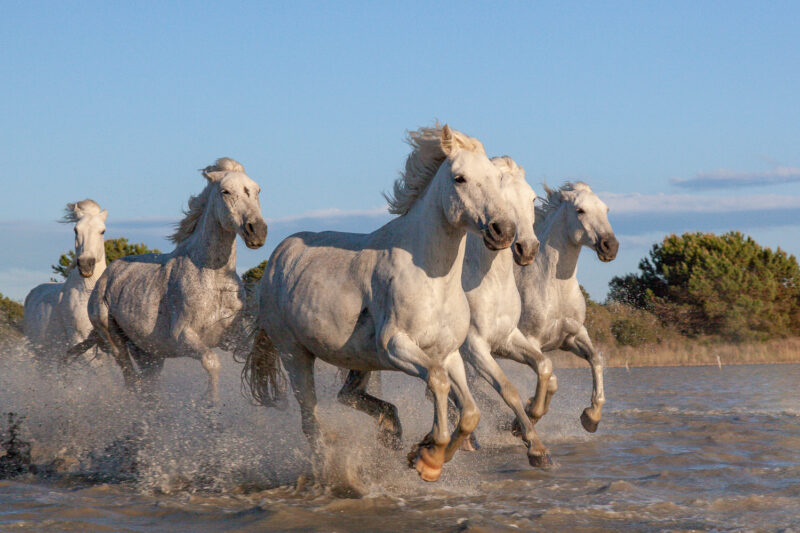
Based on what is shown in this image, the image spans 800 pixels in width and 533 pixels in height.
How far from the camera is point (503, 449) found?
8.72m

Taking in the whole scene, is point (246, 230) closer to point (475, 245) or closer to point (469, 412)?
point (475, 245)

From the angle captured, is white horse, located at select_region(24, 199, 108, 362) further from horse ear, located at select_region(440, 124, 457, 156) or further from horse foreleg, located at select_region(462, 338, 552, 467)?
horse ear, located at select_region(440, 124, 457, 156)

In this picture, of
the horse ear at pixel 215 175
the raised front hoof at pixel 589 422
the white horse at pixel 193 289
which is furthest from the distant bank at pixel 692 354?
the horse ear at pixel 215 175

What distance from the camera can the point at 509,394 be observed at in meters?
6.95

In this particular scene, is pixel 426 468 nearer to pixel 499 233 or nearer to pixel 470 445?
pixel 499 233

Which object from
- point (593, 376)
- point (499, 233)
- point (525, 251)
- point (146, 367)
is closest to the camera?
point (499, 233)

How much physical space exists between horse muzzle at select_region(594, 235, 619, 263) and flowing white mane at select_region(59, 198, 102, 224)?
5881mm

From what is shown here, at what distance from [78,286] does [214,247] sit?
156 inches

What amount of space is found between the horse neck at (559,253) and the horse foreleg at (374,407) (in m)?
2.67

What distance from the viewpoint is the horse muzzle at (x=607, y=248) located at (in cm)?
848

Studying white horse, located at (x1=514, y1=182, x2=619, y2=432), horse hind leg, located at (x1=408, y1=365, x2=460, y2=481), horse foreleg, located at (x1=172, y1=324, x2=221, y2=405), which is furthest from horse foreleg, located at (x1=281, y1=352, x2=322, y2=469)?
white horse, located at (x1=514, y1=182, x2=619, y2=432)

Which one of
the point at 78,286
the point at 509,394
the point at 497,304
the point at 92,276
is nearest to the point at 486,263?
the point at 497,304

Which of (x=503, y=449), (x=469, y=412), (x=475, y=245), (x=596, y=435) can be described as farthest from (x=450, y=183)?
(x=596, y=435)

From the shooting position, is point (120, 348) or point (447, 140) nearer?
point (447, 140)
